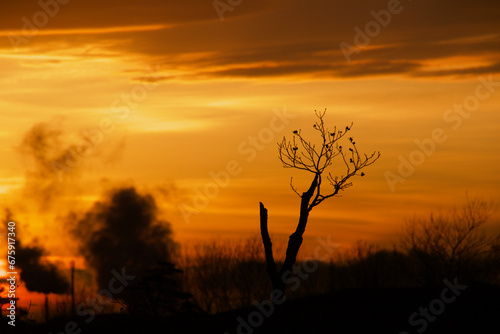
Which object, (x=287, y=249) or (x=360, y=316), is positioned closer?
(x=360, y=316)

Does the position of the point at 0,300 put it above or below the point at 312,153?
below

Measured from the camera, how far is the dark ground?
24219 mm

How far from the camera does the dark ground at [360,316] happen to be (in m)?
24.2

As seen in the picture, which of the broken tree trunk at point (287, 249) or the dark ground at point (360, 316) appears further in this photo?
the broken tree trunk at point (287, 249)

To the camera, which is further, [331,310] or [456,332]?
[331,310]

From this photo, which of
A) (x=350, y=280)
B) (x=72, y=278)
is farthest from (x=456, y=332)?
(x=72, y=278)

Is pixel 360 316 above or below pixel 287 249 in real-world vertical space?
below

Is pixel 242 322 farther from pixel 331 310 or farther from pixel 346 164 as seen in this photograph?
pixel 346 164

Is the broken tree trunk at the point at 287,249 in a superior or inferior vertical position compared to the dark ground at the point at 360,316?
superior

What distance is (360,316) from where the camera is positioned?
81.9 feet

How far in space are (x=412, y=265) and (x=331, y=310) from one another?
4294 centimetres

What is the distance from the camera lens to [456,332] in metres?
23.9

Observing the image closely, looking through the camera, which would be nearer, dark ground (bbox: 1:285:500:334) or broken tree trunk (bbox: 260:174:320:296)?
dark ground (bbox: 1:285:500:334)

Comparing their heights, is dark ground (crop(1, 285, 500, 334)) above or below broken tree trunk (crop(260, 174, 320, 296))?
below
